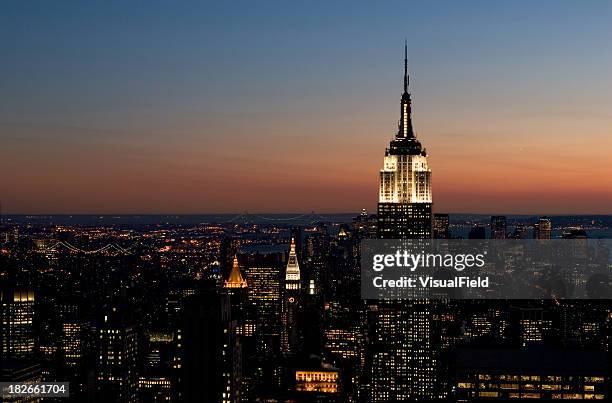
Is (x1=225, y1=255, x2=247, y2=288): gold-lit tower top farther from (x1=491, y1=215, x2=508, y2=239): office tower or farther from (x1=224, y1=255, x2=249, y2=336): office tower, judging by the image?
(x1=491, y1=215, x2=508, y2=239): office tower

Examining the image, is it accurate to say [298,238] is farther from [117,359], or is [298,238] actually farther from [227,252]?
[117,359]

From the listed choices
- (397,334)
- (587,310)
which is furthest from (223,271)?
(587,310)

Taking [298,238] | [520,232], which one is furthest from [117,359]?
[298,238]

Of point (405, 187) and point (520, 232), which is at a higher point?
point (405, 187)

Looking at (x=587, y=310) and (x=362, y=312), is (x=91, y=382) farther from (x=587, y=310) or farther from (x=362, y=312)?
(x=587, y=310)

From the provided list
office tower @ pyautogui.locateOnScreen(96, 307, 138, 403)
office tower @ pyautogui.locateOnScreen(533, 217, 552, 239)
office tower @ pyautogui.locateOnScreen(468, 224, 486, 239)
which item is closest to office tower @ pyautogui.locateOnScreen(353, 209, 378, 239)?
office tower @ pyautogui.locateOnScreen(468, 224, 486, 239)
